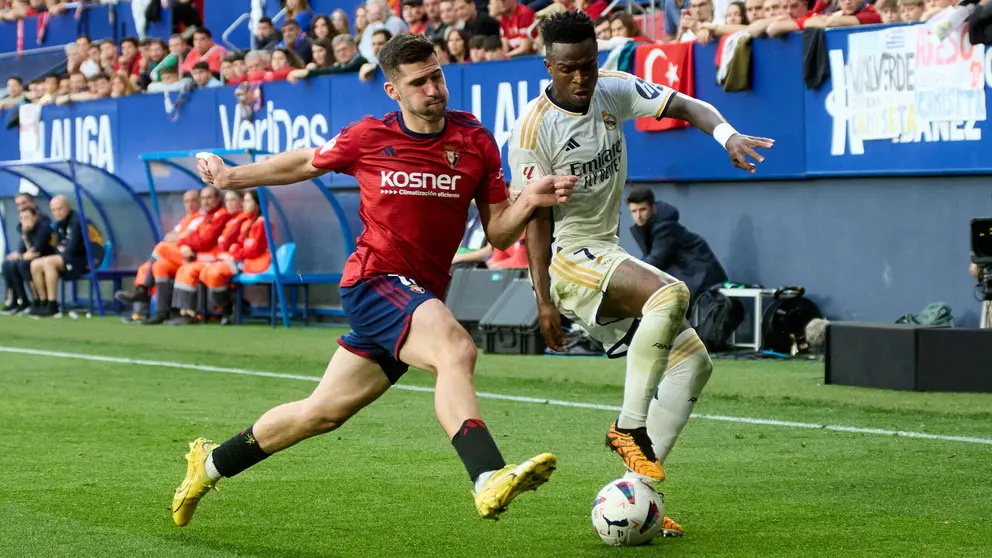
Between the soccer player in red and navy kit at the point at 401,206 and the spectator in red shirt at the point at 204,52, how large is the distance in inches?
723

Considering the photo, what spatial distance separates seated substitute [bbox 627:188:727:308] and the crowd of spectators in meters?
2.04

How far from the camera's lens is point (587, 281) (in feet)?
21.5

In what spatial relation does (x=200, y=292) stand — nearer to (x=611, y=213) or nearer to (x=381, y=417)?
(x=381, y=417)

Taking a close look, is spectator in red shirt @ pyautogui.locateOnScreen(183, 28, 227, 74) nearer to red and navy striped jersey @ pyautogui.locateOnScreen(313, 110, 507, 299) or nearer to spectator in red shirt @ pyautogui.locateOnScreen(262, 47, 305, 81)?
spectator in red shirt @ pyautogui.locateOnScreen(262, 47, 305, 81)

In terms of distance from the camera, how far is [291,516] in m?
6.48

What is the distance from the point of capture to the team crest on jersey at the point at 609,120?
6.66 meters

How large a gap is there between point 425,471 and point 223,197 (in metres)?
13.5

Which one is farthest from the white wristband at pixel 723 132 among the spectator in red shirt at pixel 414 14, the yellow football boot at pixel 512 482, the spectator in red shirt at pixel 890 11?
the spectator in red shirt at pixel 414 14

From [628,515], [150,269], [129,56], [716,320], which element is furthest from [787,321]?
[129,56]

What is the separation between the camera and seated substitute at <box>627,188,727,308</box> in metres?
14.7

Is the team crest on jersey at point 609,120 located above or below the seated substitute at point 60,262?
above

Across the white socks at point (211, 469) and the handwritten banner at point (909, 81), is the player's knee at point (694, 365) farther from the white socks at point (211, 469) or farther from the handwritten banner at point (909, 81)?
the handwritten banner at point (909, 81)

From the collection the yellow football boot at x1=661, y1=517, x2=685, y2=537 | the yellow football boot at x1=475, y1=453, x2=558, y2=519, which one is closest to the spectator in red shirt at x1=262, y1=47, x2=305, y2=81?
the yellow football boot at x1=661, y1=517, x2=685, y2=537

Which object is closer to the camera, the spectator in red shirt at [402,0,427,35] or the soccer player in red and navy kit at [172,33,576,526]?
the soccer player in red and navy kit at [172,33,576,526]
